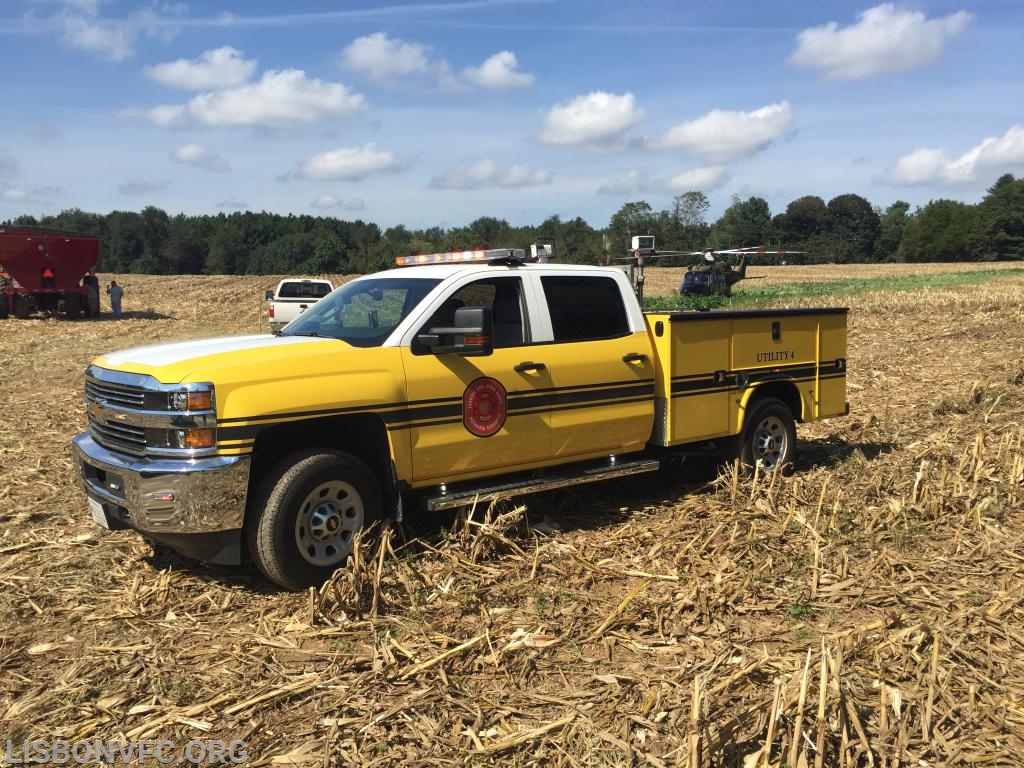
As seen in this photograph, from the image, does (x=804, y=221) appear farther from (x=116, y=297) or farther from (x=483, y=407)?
(x=483, y=407)

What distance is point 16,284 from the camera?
2573 cm

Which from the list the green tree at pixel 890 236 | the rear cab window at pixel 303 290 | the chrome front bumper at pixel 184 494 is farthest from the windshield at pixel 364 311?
the green tree at pixel 890 236

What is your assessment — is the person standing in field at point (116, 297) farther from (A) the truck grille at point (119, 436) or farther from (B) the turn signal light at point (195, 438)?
(B) the turn signal light at point (195, 438)

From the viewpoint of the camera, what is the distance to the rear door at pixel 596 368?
6367 millimetres

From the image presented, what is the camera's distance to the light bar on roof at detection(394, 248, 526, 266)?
21.1 ft

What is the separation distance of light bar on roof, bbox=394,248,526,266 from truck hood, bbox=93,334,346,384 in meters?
1.43

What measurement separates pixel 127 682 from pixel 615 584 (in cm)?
284

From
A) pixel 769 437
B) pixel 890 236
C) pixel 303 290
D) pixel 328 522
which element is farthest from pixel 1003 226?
pixel 328 522

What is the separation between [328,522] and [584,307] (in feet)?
8.48

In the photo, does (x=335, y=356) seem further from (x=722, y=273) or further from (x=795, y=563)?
(x=722, y=273)

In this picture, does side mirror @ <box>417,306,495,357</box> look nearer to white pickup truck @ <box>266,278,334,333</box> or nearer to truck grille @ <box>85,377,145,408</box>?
truck grille @ <box>85,377,145,408</box>

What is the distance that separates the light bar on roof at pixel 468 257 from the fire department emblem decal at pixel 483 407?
3.46ft

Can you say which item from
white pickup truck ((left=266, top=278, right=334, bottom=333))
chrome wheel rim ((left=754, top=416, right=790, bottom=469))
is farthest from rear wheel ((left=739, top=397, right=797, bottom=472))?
white pickup truck ((left=266, top=278, right=334, bottom=333))

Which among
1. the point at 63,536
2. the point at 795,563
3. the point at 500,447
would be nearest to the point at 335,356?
the point at 500,447
